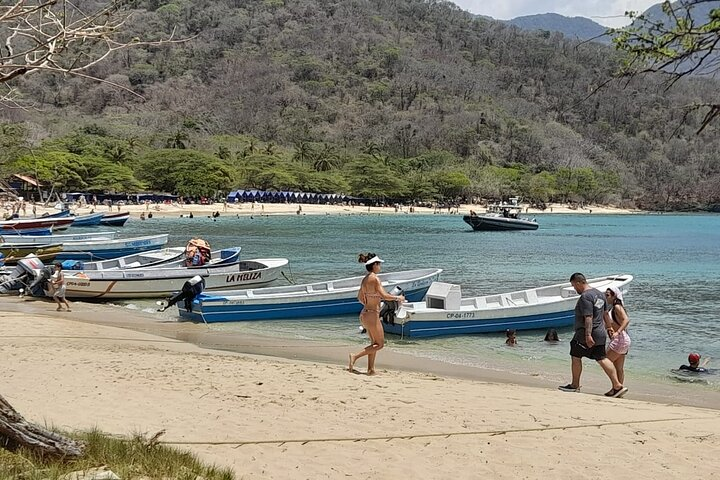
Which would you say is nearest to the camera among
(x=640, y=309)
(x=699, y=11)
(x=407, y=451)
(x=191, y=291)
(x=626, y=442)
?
(x=699, y=11)

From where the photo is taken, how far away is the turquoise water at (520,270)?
1570 cm

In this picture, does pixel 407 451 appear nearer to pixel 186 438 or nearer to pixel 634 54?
pixel 186 438

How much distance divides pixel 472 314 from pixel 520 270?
63.3 feet

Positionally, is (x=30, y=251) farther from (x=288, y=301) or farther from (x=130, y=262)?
(x=288, y=301)

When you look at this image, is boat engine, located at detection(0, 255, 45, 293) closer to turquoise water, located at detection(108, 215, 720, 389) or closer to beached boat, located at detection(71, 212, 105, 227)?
turquoise water, located at detection(108, 215, 720, 389)

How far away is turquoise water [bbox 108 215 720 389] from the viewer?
51.5 ft

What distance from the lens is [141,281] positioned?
69.7ft

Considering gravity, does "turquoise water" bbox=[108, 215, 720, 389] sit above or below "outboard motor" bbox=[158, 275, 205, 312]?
below

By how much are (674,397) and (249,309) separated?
36.1ft

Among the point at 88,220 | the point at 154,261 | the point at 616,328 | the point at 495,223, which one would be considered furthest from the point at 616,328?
the point at 495,223

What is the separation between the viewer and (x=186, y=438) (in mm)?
6992

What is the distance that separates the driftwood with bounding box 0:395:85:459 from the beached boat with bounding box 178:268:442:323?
12815 millimetres

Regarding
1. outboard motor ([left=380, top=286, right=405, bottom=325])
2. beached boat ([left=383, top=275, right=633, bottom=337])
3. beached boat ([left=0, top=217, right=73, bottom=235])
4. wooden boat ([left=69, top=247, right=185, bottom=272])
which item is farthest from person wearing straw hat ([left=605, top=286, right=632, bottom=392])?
beached boat ([left=0, top=217, right=73, bottom=235])

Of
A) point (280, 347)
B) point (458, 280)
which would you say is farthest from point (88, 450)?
point (458, 280)
